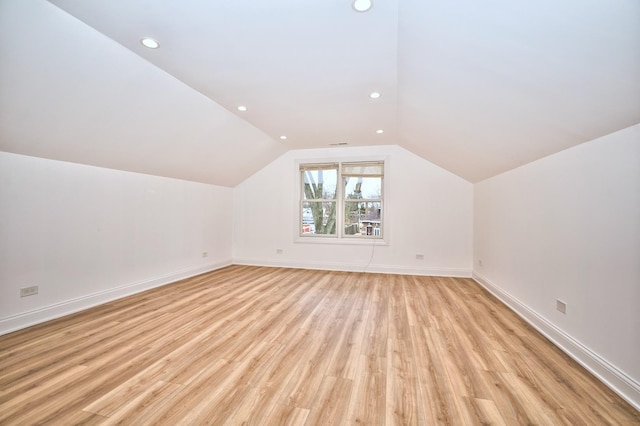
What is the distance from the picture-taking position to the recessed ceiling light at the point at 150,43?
2037mm

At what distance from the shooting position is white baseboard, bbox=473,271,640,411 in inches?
65.7

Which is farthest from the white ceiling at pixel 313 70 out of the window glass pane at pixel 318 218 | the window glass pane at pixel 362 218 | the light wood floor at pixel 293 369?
the window glass pane at pixel 318 218

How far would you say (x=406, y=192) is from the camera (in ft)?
17.4

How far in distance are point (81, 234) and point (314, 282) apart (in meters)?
3.29

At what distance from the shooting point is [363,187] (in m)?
5.70

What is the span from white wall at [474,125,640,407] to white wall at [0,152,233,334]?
5.10 metres

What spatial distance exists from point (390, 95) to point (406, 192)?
8.63 ft

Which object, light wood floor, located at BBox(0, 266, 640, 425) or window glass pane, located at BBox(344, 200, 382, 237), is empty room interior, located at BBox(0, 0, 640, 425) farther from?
window glass pane, located at BBox(344, 200, 382, 237)

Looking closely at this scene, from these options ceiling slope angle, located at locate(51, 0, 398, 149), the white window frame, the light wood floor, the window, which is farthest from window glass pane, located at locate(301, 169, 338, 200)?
the light wood floor

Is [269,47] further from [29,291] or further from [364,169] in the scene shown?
[364,169]

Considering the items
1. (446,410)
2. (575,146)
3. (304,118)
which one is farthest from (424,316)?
(304,118)

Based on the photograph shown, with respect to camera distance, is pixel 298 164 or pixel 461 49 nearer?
pixel 461 49

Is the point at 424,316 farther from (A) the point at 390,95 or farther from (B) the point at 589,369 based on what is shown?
(A) the point at 390,95

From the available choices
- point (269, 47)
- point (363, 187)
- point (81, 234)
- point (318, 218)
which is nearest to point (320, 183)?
point (318, 218)
